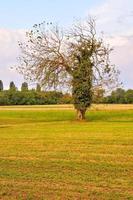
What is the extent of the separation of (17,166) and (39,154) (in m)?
3.84

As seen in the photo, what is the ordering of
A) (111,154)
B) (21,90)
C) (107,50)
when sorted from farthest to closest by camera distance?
1. (21,90)
2. (107,50)
3. (111,154)

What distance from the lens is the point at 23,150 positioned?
70.8 feet

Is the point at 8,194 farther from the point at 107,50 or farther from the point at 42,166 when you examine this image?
the point at 107,50

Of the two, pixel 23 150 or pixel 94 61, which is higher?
pixel 94 61

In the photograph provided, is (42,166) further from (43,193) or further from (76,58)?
(76,58)

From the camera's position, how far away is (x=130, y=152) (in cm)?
2012

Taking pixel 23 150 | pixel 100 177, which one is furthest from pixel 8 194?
pixel 23 150

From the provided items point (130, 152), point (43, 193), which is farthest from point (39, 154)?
point (43, 193)

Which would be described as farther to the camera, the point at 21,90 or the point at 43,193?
the point at 21,90

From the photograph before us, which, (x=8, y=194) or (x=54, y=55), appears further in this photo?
(x=54, y=55)

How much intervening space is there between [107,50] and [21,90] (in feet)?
164

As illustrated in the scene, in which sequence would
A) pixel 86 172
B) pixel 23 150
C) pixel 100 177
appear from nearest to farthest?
1. pixel 100 177
2. pixel 86 172
3. pixel 23 150

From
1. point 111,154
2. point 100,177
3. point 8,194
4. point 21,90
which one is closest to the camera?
point 8,194

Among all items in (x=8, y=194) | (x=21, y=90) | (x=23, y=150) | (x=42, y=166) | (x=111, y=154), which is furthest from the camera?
(x=21, y=90)
